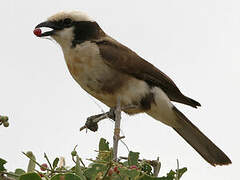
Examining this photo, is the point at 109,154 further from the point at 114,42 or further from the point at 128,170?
the point at 114,42

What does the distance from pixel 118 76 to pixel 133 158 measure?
7.05 feet

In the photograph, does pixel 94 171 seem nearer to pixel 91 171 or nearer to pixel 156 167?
pixel 91 171

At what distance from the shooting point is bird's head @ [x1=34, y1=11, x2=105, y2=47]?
4.66 m

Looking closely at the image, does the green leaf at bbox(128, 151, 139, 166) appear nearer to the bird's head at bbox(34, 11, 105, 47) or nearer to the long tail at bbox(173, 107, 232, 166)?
the bird's head at bbox(34, 11, 105, 47)

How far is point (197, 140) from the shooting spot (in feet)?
17.5

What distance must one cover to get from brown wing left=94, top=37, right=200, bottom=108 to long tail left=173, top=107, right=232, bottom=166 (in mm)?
Result: 210

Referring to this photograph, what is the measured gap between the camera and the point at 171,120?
5.36 metres

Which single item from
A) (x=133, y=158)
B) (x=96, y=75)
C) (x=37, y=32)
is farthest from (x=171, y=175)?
(x=37, y=32)

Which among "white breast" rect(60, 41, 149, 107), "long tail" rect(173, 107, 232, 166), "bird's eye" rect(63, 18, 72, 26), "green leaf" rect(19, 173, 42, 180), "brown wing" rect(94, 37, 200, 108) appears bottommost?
"green leaf" rect(19, 173, 42, 180)

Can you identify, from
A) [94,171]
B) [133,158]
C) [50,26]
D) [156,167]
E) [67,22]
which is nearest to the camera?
[94,171]

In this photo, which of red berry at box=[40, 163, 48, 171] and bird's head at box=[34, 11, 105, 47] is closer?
red berry at box=[40, 163, 48, 171]

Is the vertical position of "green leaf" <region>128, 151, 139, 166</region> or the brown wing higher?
the brown wing

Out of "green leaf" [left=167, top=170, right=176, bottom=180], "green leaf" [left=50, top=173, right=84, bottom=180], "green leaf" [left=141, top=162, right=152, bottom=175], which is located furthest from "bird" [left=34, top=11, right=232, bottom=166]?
"green leaf" [left=50, top=173, right=84, bottom=180]

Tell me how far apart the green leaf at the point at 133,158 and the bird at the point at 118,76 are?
1959 millimetres
